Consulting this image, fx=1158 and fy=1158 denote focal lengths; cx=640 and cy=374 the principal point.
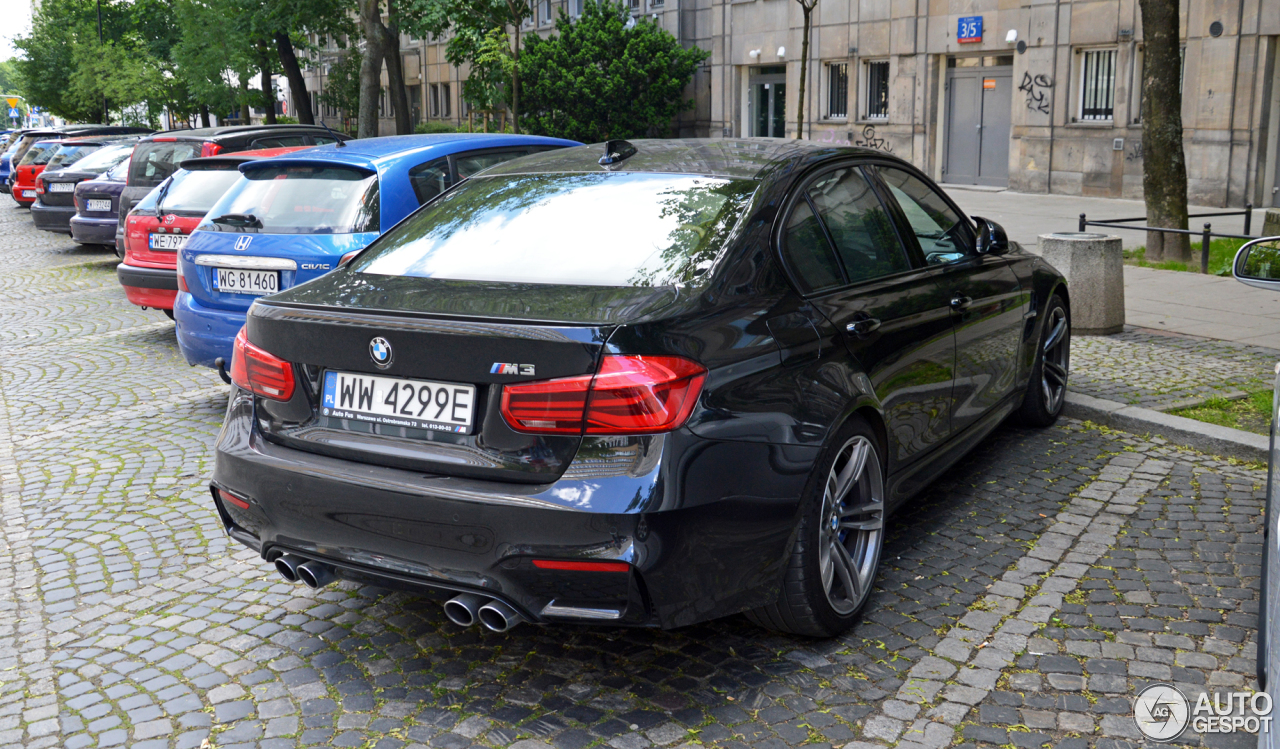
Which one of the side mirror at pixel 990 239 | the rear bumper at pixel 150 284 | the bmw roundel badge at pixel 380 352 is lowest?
the rear bumper at pixel 150 284

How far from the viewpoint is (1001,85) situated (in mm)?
25047

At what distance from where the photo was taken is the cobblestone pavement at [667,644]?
10.9 feet

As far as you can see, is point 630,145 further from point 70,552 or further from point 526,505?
point 70,552

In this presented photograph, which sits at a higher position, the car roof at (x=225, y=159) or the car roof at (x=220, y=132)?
the car roof at (x=220, y=132)

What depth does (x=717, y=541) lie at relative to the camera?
319 centimetres

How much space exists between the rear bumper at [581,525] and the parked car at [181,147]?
34.1 ft

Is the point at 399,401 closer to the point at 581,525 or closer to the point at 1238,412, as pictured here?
the point at 581,525

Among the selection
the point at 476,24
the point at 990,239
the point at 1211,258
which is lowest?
the point at 1211,258

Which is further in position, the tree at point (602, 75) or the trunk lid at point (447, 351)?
the tree at point (602, 75)

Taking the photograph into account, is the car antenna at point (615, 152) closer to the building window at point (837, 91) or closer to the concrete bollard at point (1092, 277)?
the concrete bollard at point (1092, 277)

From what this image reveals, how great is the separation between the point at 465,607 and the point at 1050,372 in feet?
13.9

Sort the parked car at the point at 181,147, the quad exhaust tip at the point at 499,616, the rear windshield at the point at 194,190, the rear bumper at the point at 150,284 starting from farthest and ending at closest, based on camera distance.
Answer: the parked car at the point at 181,147 → the rear windshield at the point at 194,190 → the rear bumper at the point at 150,284 → the quad exhaust tip at the point at 499,616

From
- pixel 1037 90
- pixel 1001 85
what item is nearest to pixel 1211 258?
pixel 1037 90

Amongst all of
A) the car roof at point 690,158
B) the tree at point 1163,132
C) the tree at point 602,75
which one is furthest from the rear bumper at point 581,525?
the tree at point 602,75
